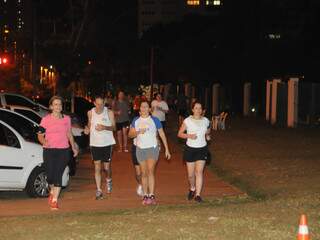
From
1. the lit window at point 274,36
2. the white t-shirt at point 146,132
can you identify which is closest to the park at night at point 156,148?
the white t-shirt at point 146,132

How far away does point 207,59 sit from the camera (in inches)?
2357

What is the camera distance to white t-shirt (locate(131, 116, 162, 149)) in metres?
11.5

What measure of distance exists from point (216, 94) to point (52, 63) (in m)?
11.2

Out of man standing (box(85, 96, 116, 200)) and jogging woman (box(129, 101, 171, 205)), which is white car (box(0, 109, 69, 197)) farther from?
jogging woman (box(129, 101, 171, 205))

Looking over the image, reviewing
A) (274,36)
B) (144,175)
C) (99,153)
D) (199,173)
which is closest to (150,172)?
(144,175)

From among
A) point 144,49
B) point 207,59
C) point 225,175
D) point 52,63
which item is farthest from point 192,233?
point 144,49

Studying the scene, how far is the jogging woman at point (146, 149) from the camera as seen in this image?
11.4 metres

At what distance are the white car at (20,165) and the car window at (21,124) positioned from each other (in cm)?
178

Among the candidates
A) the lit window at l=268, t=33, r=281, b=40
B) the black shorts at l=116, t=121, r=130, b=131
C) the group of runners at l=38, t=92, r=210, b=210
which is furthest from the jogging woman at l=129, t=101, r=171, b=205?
the lit window at l=268, t=33, r=281, b=40

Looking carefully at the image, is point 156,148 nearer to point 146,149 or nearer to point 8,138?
point 146,149

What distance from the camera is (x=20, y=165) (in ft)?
40.3

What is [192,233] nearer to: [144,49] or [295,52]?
[295,52]

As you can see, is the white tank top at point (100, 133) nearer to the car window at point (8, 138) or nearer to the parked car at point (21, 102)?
the car window at point (8, 138)

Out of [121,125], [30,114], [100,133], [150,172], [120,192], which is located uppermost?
[100,133]
